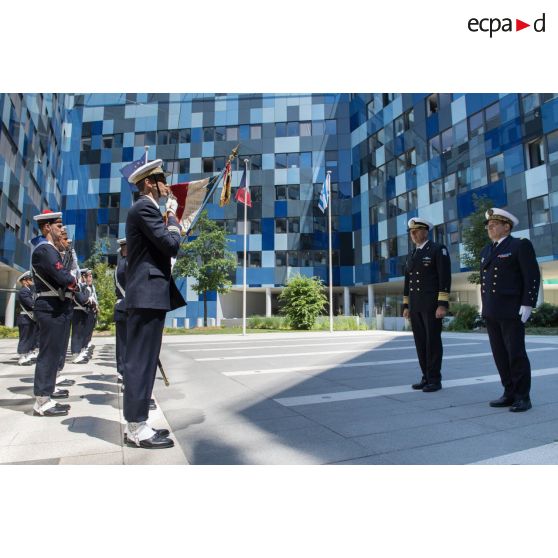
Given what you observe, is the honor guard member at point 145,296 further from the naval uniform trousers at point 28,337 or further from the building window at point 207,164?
the building window at point 207,164

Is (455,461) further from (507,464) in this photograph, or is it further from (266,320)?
(266,320)

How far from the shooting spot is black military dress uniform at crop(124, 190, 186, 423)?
323cm

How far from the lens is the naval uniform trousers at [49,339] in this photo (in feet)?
14.0

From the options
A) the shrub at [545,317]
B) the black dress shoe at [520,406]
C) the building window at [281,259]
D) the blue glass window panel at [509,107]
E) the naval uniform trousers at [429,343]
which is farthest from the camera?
the building window at [281,259]

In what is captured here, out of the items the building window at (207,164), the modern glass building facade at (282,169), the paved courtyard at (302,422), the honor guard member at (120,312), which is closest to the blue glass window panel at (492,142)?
the modern glass building facade at (282,169)

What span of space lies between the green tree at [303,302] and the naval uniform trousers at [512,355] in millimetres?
20952

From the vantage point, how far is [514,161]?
25.2 metres

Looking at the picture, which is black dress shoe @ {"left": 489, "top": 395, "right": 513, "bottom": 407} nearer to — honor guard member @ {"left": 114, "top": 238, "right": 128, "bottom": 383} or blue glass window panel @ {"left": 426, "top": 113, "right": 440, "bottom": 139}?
honor guard member @ {"left": 114, "top": 238, "right": 128, "bottom": 383}

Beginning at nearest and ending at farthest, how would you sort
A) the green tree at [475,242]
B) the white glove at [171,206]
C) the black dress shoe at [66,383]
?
the white glove at [171,206] → the black dress shoe at [66,383] → the green tree at [475,242]

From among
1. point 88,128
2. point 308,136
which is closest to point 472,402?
point 308,136

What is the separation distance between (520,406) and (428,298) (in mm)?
1758

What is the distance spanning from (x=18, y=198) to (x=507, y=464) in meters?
29.9

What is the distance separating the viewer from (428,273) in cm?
562

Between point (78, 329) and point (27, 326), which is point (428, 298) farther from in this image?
point (27, 326)
